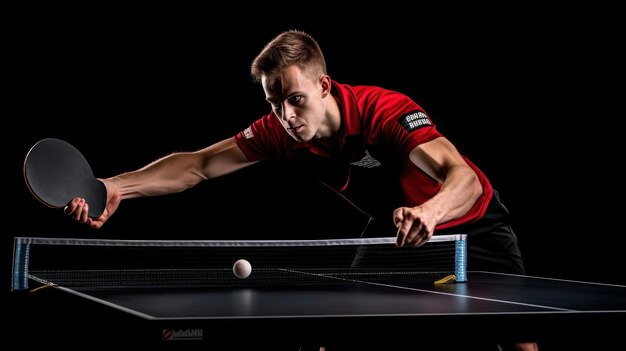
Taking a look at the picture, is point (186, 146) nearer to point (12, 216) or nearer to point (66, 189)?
point (12, 216)

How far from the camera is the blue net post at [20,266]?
153 inches

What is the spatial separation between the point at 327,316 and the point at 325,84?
2.38 meters

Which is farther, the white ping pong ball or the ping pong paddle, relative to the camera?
the white ping pong ball

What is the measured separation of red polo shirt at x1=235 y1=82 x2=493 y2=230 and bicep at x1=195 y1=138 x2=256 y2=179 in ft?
0.18

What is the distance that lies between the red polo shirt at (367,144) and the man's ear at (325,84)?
6 cm

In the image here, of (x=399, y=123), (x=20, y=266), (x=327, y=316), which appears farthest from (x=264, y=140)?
(x=327, y=316)

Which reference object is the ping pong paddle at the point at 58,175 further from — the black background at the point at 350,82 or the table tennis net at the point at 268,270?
the black background at the point at 350,82

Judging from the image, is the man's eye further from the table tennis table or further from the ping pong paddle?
the table tennis table

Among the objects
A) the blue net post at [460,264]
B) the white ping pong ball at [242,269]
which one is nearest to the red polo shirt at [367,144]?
the blue net post at [460,264]

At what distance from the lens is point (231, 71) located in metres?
7.21

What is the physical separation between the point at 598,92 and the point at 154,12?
11.5ft

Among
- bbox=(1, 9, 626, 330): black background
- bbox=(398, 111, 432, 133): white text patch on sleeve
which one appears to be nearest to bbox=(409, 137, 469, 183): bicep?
bbox=(398, 111, 432, 133): white text patch on sleeve

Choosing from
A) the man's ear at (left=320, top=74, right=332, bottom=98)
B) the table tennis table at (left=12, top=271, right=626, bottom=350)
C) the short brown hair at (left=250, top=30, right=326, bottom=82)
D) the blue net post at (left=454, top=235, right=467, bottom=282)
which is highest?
the short brown hair at (left=250, top=30, right=326, bottom=82)

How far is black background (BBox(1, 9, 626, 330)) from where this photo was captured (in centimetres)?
680
